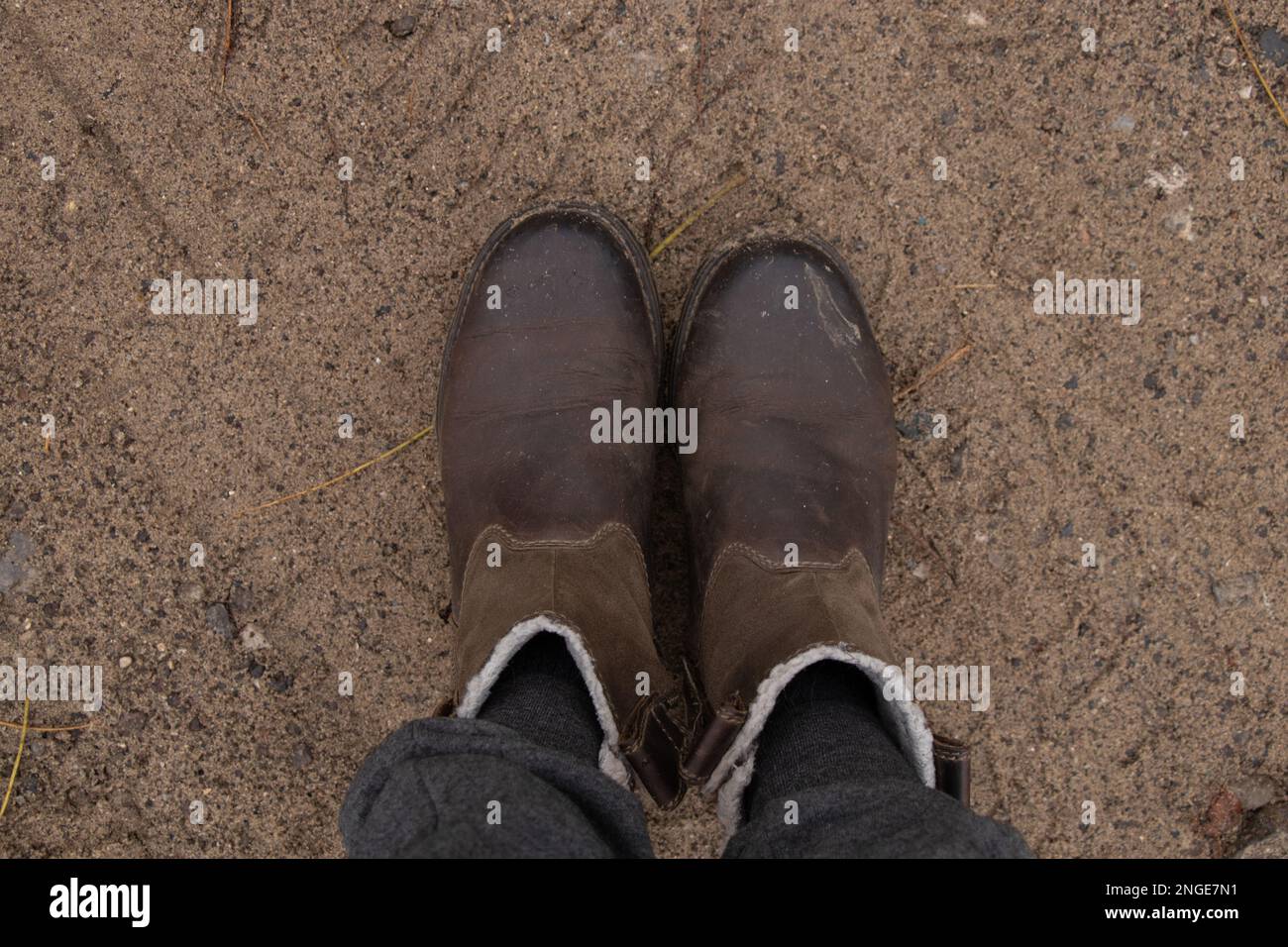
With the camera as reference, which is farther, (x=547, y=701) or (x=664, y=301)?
(x=664, y=301)

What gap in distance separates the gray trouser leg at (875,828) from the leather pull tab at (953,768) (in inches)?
6.7

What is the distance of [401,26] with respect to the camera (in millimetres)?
1764

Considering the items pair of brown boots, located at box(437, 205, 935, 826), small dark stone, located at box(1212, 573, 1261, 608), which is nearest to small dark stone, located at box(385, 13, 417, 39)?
pair of brown boots, located at box(437, 205, 935, 826)

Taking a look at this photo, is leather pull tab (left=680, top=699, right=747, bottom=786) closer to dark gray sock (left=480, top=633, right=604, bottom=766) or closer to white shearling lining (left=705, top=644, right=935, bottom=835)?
white shearling lining (left=705, top=644, right=935, bottom=835)

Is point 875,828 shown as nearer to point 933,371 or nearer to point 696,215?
point 933,371

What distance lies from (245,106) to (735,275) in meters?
1.04

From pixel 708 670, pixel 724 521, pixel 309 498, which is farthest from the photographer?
→ pixel 309 498

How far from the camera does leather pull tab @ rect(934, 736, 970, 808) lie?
1354 mm

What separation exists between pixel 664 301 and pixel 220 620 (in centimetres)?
113

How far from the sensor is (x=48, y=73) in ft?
5.85

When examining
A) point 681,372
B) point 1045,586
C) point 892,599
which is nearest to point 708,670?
point 892,599

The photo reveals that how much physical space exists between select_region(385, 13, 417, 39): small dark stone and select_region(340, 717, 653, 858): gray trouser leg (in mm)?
1354

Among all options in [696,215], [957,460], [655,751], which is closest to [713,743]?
[655,751]

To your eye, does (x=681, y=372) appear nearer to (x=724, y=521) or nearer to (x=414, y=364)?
(x=724, y=521)
